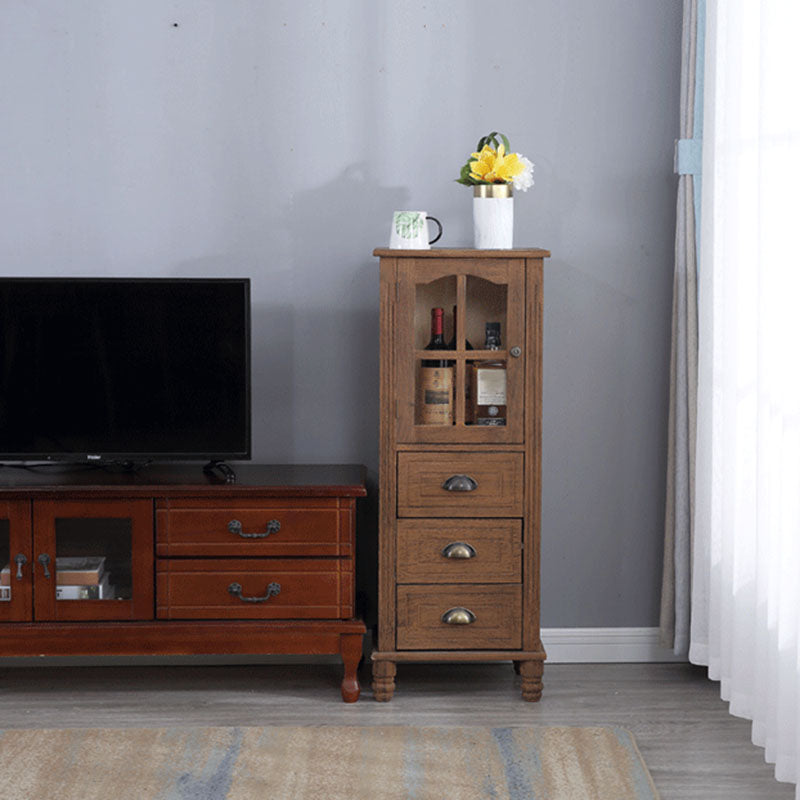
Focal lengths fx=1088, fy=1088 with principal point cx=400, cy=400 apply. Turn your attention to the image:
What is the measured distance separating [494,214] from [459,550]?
2.99ft

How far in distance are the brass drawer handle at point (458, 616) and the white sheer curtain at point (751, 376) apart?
0.65 meters

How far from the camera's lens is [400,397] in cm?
290

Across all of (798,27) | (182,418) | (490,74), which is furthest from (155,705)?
(798,27)

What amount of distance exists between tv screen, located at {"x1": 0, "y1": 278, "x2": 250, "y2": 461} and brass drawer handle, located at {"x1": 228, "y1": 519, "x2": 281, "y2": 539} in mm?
209

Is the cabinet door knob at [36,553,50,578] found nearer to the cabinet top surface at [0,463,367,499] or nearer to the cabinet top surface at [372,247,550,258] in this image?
the cabinet top surface at [0,463,367,499]

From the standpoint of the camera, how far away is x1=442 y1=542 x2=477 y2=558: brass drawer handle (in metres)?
2.91

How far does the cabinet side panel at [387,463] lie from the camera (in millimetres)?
2873

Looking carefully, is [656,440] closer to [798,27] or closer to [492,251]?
[492,251]

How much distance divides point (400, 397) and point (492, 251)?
0.46m


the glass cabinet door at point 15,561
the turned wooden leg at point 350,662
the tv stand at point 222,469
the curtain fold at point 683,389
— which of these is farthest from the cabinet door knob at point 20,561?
the curtain fold at point 683,389

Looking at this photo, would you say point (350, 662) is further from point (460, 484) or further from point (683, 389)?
point (683, 389)

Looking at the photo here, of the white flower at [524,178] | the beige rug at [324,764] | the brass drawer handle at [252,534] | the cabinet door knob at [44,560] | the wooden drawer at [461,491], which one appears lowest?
the beige rug at [324,764]

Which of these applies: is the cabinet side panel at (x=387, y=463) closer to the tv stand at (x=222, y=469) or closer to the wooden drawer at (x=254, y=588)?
the wooden drawer at (x=254, y=588)

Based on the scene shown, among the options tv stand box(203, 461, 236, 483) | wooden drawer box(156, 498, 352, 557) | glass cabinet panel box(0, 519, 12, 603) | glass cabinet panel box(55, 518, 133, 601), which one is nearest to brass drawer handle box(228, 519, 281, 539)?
wooden drawer box(156, 498, 352, 557)
